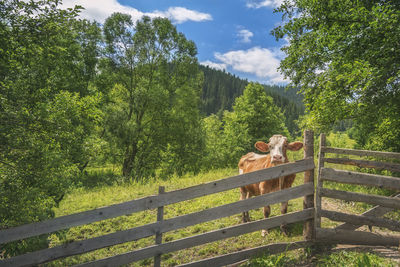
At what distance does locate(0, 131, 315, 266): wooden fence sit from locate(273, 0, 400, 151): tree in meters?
3.69

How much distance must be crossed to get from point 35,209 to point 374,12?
9.34 metres

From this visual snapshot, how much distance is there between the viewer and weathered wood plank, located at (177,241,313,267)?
12.5 feet

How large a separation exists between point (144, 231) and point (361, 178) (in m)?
4.02

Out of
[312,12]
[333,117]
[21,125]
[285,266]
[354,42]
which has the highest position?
[312,12]

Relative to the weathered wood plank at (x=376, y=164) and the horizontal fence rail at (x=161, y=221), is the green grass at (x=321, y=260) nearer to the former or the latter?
the horizontal fence rail at (x=161, y=221)

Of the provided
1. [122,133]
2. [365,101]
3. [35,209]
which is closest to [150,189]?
[35,209]

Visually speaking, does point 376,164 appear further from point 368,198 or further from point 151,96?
point 151,96

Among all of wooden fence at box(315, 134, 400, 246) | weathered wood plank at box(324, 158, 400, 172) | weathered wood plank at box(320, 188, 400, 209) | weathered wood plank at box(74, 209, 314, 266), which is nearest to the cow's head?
wooden fence at box(315, 134, 400, 246)

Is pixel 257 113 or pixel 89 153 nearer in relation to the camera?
pixel 89 153

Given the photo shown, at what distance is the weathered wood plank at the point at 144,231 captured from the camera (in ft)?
10.9

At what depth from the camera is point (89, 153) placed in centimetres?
867

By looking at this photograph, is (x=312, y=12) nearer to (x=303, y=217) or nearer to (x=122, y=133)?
(x=303, y=217)

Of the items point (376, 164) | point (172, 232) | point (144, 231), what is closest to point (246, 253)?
point (144, 231)

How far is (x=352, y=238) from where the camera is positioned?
4094 millimetres
